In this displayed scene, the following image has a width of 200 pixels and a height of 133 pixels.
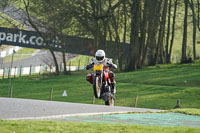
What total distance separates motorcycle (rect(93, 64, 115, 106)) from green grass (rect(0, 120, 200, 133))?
5.91 meters

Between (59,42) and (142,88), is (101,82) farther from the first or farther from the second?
(59,42)

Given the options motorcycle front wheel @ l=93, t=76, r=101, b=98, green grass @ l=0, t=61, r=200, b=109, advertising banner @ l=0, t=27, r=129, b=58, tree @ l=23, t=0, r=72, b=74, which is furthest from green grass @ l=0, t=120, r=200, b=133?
advertising banner @ l=0, t=27, r=129, b=58

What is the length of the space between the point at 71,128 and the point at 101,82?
7.18 metres

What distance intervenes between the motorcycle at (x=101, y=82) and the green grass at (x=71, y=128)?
5.91 m

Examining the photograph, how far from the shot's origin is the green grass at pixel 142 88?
3794cm

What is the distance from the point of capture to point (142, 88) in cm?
4481

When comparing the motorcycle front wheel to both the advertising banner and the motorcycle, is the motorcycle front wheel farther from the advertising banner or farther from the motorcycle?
the advertising banner

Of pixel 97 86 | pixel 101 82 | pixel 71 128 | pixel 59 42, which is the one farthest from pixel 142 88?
pixel 71 128

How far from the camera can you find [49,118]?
14.0 metres

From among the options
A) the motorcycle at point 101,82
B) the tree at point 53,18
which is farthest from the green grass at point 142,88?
the motorcycle at point 101,82

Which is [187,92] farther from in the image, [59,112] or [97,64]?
[59,112]

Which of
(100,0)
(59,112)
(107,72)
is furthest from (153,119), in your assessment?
(100,0)

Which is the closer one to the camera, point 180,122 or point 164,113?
point 180,122

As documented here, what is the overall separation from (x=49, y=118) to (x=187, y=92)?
27.9m
